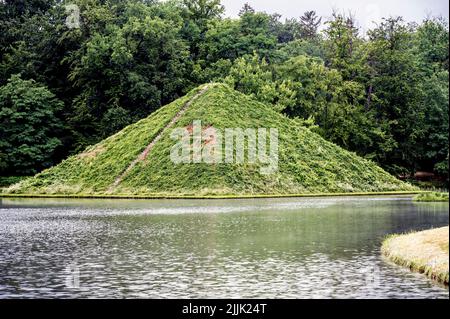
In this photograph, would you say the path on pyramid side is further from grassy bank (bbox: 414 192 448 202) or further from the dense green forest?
grassy bank (bbox: 414 192 448 202)

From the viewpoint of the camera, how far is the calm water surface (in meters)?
12.5

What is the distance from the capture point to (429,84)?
65.6m

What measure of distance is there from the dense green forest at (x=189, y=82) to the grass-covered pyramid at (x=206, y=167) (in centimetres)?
800

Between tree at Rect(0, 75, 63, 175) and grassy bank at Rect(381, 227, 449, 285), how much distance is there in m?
46.2

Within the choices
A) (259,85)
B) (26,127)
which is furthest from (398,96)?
(26,127)

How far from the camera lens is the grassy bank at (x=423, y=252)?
1339cm

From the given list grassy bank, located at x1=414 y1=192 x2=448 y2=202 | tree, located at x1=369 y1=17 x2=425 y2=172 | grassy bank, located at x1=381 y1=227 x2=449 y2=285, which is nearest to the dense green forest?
tree, located at x1=369 y1=17 x2=425 y2=172

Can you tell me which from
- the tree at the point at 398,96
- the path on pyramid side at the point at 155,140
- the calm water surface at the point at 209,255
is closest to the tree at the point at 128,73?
the path on pyramid side at the point at 155,140

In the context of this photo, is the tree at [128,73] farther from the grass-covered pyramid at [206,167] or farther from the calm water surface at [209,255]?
the calm water surface at [209,255]

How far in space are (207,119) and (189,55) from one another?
1907 centimetres

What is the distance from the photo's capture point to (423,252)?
1504 centimetres
